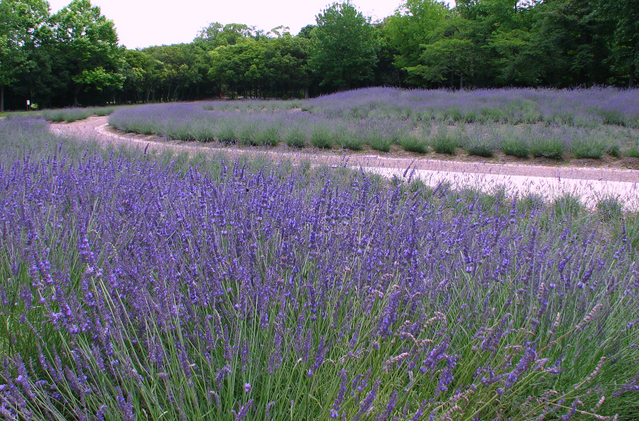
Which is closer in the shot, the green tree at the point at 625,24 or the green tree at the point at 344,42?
the green tree at the point at 625,24

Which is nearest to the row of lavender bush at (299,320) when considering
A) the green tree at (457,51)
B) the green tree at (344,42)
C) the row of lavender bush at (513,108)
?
the row of lavender bush at (513,108)

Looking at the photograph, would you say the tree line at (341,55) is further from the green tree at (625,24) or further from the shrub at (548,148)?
the shrub at (548,148)

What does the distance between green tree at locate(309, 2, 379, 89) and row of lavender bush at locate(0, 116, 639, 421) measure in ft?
115

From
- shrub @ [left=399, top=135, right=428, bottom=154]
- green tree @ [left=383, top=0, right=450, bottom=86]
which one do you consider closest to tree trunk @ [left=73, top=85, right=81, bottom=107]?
green tree @ [left=383, top=0, right=450, bottom=86]

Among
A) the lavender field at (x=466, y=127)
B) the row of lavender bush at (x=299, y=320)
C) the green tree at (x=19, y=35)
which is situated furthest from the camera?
the green tree at (x=19, y=35)

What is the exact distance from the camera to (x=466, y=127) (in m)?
11.6

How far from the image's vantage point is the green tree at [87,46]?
3481cm

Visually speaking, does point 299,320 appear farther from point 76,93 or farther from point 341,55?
point 76,93

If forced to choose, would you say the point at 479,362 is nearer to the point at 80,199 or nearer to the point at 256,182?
the point at 256,182

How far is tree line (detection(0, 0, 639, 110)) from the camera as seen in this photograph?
2541cm

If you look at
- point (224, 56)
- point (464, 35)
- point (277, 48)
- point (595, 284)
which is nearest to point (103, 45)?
point (224, 56)

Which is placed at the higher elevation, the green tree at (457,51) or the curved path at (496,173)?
the green tree at (457,51)

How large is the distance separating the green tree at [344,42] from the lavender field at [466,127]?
795 inches

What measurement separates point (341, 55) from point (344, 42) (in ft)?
3.49
